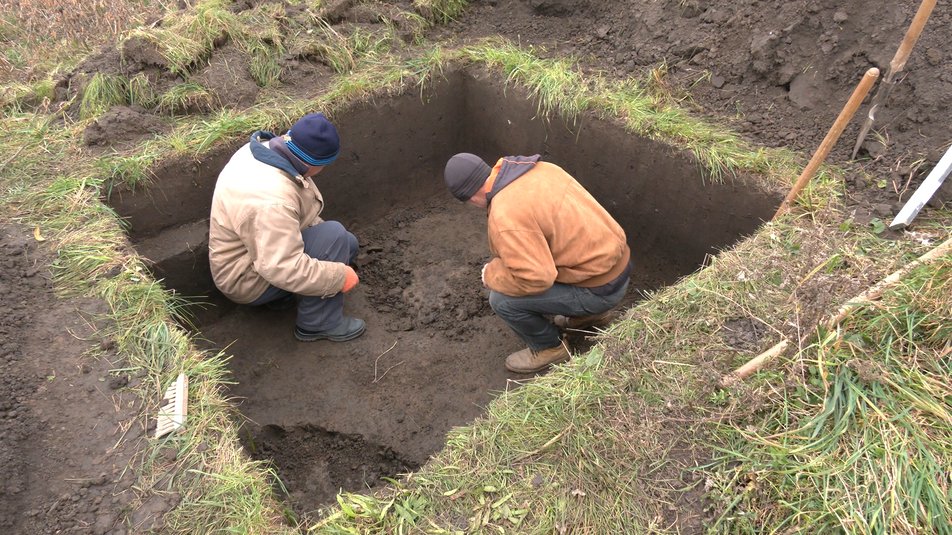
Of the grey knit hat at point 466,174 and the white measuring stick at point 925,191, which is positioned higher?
the white measuring stick at point 925,191

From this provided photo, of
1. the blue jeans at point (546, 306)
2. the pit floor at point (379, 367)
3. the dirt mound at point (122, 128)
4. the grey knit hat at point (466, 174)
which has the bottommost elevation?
the pit floor at point (379, 367)

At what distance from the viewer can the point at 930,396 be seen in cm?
181

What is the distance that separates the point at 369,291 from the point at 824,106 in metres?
3.30

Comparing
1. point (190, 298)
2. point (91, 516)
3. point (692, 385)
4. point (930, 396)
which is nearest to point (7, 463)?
point (91, 516)

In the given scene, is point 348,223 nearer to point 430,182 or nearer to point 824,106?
point 430,182

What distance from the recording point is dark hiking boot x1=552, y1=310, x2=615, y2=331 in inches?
138

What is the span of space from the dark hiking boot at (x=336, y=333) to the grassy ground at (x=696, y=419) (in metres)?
1.03

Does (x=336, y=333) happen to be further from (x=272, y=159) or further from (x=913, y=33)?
(x=913, y=33)

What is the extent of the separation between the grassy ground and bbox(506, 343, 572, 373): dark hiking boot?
2.99 feet

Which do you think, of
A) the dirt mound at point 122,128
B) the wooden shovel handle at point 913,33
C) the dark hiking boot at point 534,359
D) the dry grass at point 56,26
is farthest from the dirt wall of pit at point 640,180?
the dry grass at point 56,26

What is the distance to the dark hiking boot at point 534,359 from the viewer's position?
11.1 ft

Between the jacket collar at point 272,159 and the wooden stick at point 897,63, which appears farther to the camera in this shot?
the jacket collar at point 272,159

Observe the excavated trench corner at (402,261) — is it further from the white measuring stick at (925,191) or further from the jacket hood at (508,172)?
the jacket hood at (508,172)

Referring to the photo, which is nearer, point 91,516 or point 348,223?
point 91,516
